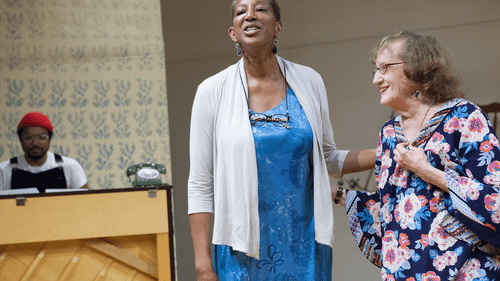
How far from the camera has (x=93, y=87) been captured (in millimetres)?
4191

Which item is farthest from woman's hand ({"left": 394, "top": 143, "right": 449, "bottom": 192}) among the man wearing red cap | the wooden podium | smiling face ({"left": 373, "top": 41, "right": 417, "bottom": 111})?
the man wearing red cap

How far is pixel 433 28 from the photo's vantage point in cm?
316

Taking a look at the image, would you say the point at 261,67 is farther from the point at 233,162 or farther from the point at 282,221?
the point at 282,221

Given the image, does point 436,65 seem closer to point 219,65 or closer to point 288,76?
point 288,76

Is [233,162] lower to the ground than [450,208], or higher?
higher

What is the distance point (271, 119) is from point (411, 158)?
409 millimetres

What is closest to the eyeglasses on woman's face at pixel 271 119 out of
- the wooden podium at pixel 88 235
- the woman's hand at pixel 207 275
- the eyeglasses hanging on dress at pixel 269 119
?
the eyeglasses hanging on dress at pixel 269 119

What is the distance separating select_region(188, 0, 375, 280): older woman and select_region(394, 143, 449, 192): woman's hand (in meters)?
0.23

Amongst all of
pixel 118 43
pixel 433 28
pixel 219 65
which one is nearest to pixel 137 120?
pixel 118 43

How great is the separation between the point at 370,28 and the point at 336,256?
1670 millimetres

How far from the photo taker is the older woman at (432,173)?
1.12 metres

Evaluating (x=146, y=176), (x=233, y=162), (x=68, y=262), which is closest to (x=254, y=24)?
(x=233, y=162)

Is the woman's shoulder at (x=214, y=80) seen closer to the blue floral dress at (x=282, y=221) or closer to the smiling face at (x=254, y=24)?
the smiling face at (x=254, y=24)

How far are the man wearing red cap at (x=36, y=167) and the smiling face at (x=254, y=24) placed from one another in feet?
8.37
